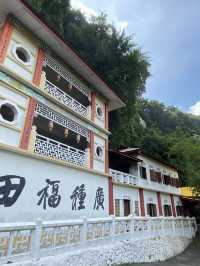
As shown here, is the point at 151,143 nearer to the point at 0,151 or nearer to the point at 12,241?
the point at 0,151

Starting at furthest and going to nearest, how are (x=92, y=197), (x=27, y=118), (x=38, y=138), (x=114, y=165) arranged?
(x=114, y=165) → (x=92, y=197) → (x=38, y=138) → (x=27, y=118)

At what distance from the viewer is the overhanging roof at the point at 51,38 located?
411 inches

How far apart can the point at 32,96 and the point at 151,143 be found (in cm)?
2658

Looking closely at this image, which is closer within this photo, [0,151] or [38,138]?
[0,151]

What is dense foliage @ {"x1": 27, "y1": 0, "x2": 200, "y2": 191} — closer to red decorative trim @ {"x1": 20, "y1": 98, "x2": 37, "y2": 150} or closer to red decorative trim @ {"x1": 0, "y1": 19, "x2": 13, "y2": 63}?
red decorative trim @ {"x1": 0, "y1": 19, "x2": 13, "y2": 63}

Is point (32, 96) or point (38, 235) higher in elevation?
point (32, 96)

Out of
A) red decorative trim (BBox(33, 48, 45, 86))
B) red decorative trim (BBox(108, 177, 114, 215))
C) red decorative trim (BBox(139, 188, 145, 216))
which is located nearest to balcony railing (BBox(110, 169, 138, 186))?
red decorative trim (BBox(139, 188, 145, 216))

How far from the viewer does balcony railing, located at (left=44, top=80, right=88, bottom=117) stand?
11912 mm

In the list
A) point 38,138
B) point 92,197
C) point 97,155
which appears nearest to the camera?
point 38,138

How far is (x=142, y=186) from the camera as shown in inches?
748

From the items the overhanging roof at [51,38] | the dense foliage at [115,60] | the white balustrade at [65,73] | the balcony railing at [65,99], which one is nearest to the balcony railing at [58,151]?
the balcony railing at [65,99]

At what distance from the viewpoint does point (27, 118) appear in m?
10.1

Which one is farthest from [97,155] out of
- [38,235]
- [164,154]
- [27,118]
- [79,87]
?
[164,154]

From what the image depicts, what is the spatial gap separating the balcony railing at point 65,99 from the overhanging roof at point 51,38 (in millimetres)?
2017
